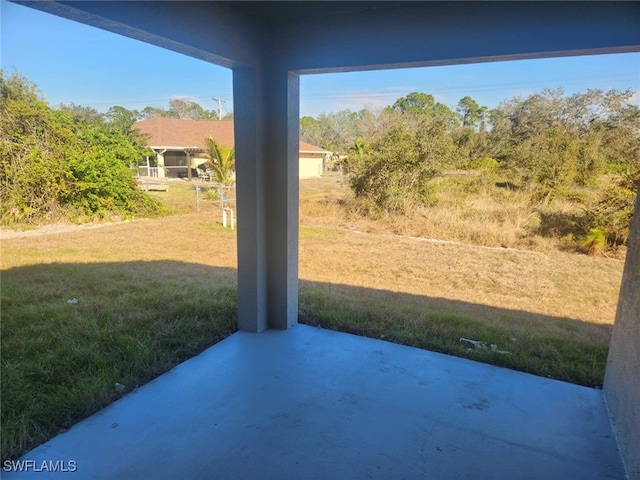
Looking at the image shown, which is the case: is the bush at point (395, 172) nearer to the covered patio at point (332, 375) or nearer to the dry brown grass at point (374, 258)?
the dry brown grass at point (374, 258)

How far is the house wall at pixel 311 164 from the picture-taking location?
5721 mm

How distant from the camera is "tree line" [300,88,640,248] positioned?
4.01 m

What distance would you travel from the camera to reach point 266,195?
9.85 ft

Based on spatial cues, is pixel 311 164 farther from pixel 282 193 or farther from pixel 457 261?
pixel 282 193

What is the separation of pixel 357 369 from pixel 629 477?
1.45 m

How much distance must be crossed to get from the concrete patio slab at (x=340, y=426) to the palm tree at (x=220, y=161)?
457 cm

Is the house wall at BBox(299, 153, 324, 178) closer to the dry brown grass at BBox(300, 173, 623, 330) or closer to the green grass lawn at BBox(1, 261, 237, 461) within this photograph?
the dry brown grass at BBox(300, 173, 623, 330)

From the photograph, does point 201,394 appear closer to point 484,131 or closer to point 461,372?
point 461,372

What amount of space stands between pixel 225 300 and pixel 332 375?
1.54m

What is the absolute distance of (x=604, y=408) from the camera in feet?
7.02

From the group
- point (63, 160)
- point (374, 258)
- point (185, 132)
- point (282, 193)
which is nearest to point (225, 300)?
point (282, 193)

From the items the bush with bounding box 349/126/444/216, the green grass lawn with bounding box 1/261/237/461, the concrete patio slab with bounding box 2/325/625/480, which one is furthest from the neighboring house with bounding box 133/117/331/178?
the concrete patio slab with bounding box 2/325/625/480

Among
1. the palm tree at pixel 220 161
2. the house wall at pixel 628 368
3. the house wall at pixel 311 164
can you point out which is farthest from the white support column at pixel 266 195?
the palm tree at pixel 220 161

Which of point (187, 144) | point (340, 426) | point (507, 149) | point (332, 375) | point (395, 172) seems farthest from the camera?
point (187, 144)
